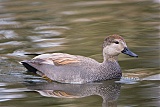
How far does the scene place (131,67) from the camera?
11773 millimetres

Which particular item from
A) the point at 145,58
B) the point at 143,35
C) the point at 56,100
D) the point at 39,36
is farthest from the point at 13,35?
the point at 56,100

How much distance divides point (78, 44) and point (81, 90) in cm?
329

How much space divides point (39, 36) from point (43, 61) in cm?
356

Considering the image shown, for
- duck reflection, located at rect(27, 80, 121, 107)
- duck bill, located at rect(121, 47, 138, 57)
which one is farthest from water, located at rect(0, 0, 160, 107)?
duck bill, located at rect(121, 47, 138, 57)

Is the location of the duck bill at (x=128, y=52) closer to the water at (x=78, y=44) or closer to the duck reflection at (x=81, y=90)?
the water at (x=78, y=44)

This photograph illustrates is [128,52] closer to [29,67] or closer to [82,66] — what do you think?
[82,66]

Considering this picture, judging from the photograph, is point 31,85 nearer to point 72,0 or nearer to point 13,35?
point 13,35

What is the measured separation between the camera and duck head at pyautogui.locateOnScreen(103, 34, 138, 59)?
442 inches

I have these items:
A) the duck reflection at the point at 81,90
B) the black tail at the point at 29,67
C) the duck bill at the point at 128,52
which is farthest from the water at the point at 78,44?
the duck bill at the point at 128,52

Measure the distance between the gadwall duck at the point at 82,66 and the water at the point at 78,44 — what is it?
181 millimetres

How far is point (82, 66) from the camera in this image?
1116 cm

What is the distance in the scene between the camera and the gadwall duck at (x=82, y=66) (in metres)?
11.1

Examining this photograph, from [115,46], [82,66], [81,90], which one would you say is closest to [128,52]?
[115,46]

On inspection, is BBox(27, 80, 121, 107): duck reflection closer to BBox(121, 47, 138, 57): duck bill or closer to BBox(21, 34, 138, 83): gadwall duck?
BBox(21, 34, 138, 83): gadwall duck
